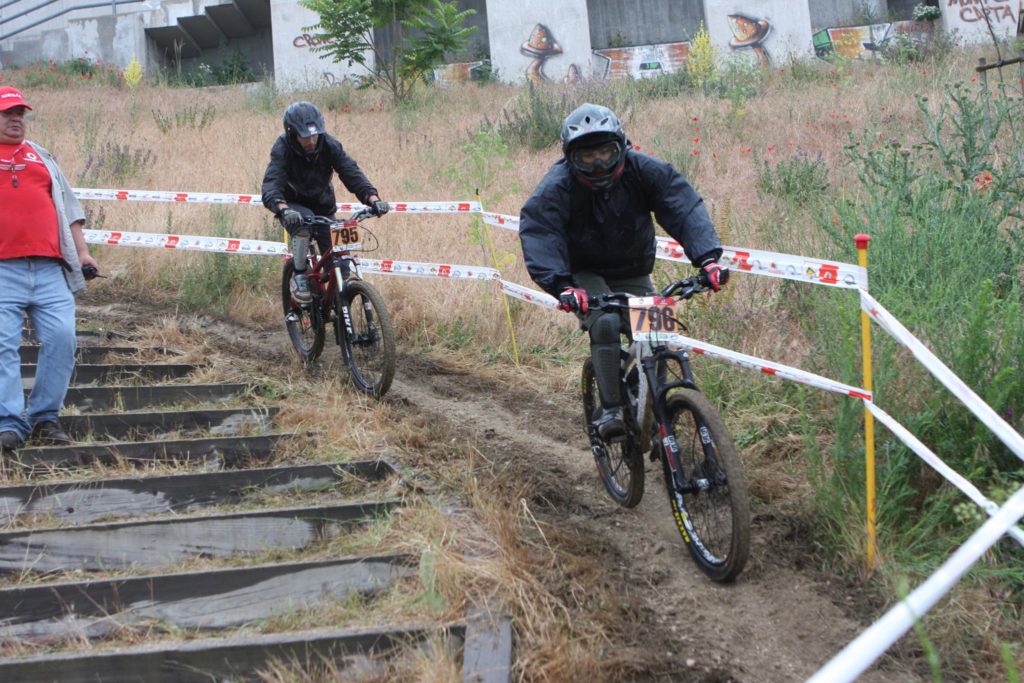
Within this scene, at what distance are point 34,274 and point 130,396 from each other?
3.79 feet

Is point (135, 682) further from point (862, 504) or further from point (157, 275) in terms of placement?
point (157, 275)

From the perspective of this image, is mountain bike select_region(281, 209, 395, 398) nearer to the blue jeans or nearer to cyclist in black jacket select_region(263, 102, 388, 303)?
cyclist in black jacket select_region(263, 102, 388, 303)

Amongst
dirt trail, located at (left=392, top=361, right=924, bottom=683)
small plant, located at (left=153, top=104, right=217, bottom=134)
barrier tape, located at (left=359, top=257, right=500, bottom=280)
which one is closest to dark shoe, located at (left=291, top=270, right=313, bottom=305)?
barrier tape, located at (left=359, top=257, right=500, bottom=280)

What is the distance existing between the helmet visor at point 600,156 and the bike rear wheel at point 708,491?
3.74 ft

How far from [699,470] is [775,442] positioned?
1.28 metres

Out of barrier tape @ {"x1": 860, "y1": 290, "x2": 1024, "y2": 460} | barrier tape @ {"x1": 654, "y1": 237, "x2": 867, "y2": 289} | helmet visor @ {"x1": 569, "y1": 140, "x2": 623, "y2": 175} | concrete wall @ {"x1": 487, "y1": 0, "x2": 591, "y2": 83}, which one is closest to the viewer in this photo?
barrier tape @ {"x1": 860, "y1": 290, "x2": 1024, "y2": 460}

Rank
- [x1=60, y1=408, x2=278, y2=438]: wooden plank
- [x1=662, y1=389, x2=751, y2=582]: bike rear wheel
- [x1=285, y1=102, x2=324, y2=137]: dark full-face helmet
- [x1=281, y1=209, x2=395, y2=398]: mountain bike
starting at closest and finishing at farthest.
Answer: [x1=662, y1=389, x2=751, y2=582]: bike rear wheel, [x1=60, y1=408, x2=278, y2=438]: wooden plank, [x1=281, y1=209, x2=395, y2=398]: mountain bike, [x1=285, y1=102, x2=324, y2=137]: dark full-face helmet

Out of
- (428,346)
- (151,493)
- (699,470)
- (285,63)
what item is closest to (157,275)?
(428,346)

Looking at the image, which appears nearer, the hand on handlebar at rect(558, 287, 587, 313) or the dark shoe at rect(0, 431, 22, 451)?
the hand on handlebar at rect(558, 287, 587, 313)

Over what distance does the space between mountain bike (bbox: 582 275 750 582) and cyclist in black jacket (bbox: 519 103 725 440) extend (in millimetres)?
117

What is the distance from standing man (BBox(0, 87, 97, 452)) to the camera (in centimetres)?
559

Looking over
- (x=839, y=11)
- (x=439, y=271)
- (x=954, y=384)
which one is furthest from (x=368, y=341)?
(x=839, y=11)

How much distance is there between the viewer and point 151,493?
5.02 meters

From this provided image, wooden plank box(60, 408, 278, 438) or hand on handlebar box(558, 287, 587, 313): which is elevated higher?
hand on handlebar box(558, 287, 587, 313)
